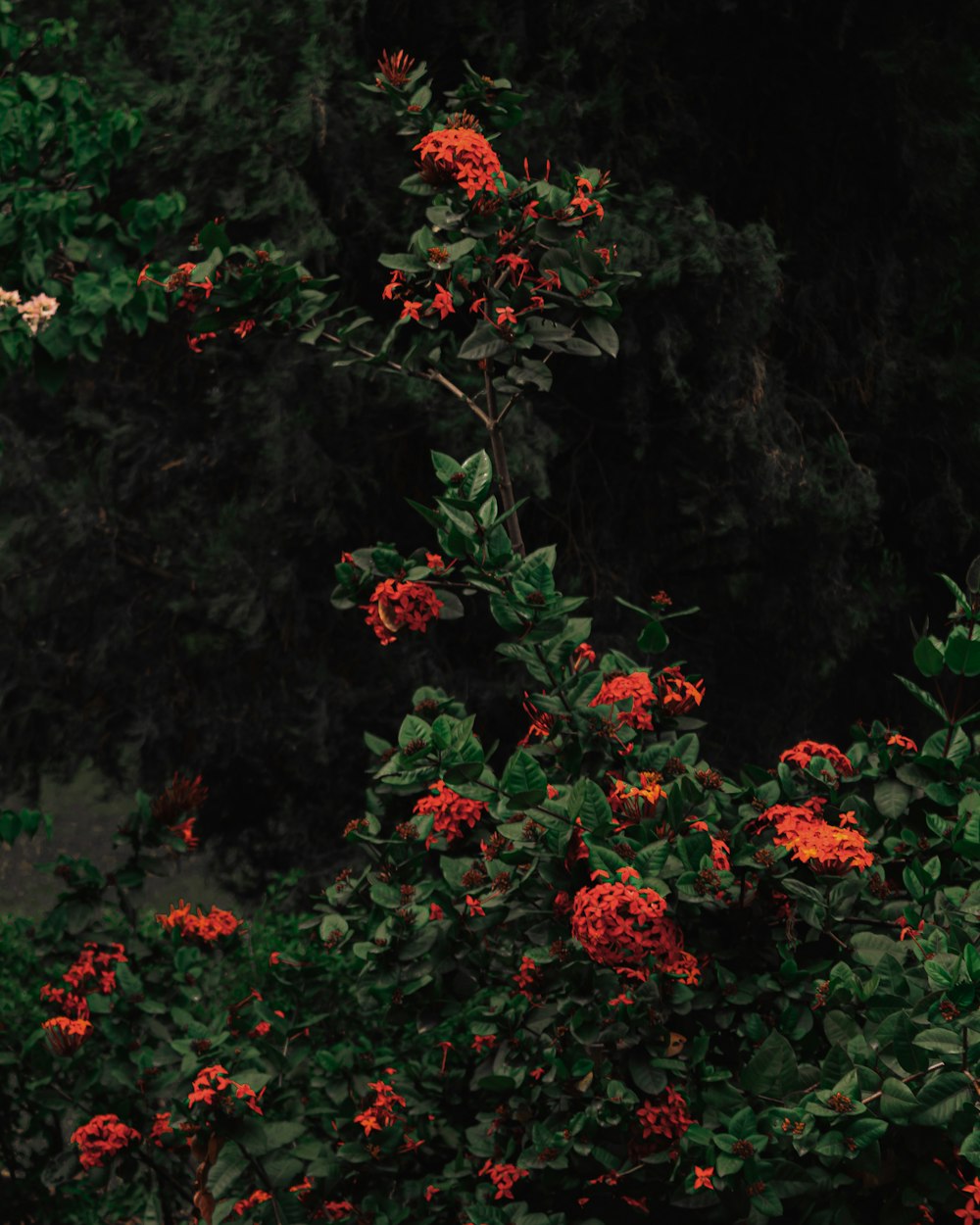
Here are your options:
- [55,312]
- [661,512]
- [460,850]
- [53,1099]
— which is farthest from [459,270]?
[661,512]

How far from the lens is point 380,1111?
98.4 inches

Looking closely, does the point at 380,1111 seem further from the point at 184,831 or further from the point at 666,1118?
the point at 184,831

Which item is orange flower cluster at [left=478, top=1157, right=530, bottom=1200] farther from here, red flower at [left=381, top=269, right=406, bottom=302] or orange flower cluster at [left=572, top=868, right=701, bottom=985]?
red flower at [left=381, top=269, right=406, bottom=302]

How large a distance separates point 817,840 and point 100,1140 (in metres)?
1.57

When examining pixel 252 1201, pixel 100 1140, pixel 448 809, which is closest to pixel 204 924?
pixel 100 1140

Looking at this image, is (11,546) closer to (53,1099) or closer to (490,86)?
(53,1099)

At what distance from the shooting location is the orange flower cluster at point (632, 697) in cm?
238

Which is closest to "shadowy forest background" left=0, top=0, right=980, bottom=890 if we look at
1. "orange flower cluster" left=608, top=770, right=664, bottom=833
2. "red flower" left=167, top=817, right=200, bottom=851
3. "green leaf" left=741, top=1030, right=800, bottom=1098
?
"red flower" left=167, top=817, right=200, bottom=851

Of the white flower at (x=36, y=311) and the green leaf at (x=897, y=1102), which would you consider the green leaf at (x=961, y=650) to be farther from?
the white flower at (x=36, y=311)

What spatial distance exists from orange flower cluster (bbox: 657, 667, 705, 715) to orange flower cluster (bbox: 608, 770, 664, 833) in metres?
0.25

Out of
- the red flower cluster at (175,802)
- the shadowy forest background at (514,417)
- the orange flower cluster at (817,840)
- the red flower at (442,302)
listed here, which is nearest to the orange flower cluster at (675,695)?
the orange flower cluster at (817,840)

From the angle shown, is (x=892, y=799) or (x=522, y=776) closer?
(x=522, y=776)

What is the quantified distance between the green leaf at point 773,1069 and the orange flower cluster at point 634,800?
365 millimetres

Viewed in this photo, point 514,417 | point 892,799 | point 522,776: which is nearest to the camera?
point 522,776
